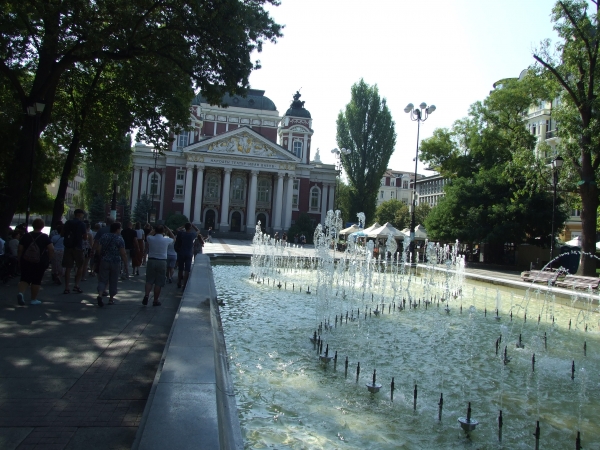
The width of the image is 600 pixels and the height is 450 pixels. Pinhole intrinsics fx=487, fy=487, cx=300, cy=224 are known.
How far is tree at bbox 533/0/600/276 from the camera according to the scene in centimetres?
2097

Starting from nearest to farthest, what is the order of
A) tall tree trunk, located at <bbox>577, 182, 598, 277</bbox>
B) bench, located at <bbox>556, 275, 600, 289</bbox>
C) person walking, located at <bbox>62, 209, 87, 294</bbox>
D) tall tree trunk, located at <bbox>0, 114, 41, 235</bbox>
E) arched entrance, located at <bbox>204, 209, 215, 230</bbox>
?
person walking, located at <bbox>62, 209, 87, 294</bbox> → tall tree trunk, located at <bbox>0, 114, 41, 235</bbox> → bench, located at <bbox>556, 275, 600, 289</bbox> → tall tree trunk, located at <bbox>577, 182, 598, 277</bbox> → arched entrance, located at <bbox>204, 209, 215, 230</bbox>

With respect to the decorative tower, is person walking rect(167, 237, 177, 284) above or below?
below

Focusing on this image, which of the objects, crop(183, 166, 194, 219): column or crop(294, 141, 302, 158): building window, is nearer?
crop(183, 166, 194, 219): column

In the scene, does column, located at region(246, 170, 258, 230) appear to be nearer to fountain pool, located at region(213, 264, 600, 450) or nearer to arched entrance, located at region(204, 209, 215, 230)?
arched entrance, located at region(204, 209, 215, 230)

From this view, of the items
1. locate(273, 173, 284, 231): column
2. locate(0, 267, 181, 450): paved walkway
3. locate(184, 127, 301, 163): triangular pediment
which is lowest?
locate(0, 267, 181, 450): paved walkway

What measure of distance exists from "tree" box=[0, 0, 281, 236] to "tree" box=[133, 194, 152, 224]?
3766 cm

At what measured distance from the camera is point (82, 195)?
7156cm

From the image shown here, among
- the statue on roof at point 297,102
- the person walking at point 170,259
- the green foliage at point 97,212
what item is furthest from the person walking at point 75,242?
the statue on roof at point 297,102

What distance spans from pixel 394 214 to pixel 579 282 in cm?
5127

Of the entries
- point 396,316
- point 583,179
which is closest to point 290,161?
point 583,179

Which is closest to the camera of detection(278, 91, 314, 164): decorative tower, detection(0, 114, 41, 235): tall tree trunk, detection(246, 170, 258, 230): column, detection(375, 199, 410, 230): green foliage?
detection(0, 114, 41, 235): tall tree trunk

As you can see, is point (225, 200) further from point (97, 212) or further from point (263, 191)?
point (97, 212)

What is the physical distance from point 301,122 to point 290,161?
32.2 feet

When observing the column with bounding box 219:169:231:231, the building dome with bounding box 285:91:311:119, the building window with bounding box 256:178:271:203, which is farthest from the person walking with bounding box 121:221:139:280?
the building dome with bounding box 285:91:311:119
